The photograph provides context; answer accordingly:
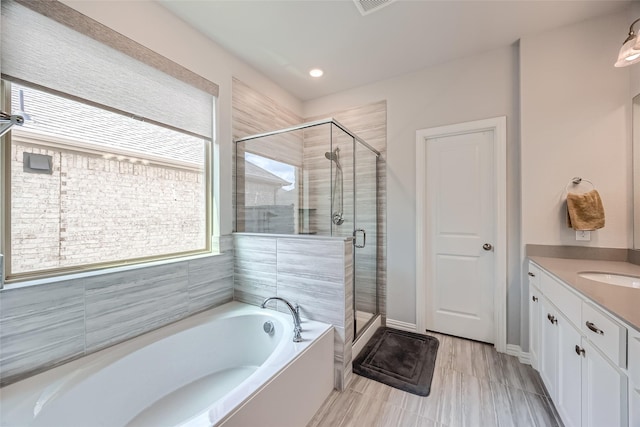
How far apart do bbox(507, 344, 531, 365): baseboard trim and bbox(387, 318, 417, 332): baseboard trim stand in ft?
2.61

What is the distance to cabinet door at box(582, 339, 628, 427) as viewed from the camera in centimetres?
92

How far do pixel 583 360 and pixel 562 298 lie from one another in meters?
0.32

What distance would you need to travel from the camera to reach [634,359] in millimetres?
838

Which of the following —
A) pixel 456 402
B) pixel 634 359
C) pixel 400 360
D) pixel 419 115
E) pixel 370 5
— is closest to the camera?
pixel 634 359

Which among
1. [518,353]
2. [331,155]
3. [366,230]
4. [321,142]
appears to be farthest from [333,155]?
[518,353]

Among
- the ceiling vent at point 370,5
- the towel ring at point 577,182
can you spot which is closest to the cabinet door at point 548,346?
the towel ring at point 577,182

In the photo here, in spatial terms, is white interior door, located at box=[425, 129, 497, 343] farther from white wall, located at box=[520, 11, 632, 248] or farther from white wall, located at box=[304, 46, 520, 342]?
white wall, located at box=[520, 11, 632, 248]

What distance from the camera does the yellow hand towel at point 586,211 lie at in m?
1.80

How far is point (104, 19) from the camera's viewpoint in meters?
1.53

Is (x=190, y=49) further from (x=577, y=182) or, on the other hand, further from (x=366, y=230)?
(x=577, y=182)

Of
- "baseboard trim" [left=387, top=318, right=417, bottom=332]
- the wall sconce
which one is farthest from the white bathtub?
the wall sconce

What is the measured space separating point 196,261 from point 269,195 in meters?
0.86

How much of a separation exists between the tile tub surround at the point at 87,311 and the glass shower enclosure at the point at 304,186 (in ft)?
2.42

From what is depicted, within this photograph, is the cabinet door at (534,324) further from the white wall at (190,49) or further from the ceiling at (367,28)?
the white wall at (190,49)
